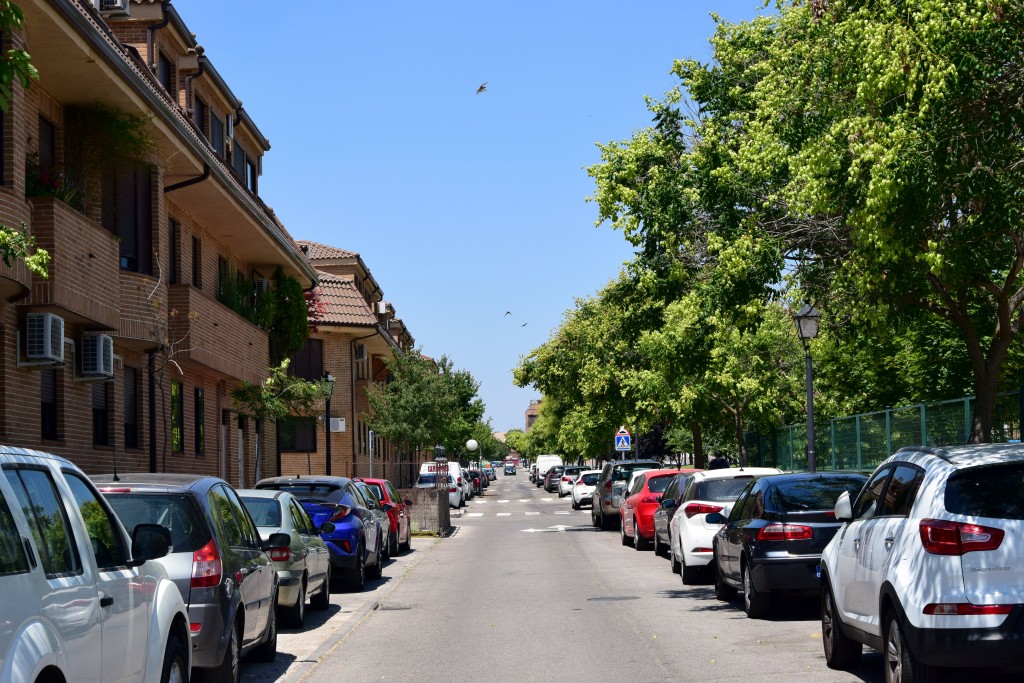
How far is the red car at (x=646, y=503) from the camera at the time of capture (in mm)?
26297

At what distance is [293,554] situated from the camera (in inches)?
533

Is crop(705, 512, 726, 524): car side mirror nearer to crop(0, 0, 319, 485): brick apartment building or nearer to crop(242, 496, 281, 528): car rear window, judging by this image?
crop(242, 496, 281, 528): car rear window

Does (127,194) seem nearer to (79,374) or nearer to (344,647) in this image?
(79,374)

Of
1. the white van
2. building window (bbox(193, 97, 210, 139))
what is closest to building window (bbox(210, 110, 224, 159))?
building window (bbox(193, 97, 210, 139))

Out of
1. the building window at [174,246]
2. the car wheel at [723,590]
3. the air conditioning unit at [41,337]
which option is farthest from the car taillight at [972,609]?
the building window at [174,246]

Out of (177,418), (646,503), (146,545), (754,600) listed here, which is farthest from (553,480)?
(146,545)

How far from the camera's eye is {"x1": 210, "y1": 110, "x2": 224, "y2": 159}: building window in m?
29.1

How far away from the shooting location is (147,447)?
22.3 meters

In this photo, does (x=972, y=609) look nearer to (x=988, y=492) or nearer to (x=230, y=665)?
(x=988, y=492)

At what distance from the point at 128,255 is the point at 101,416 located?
256 centimetres

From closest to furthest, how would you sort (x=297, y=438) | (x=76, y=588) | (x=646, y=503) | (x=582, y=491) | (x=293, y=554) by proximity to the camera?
(x=76, y=588)
(x=293, y=554)
(x=646, y=503)
(x=297, y=438)
(x=582, y=491)

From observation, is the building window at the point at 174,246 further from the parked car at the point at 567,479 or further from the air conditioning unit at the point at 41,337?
the parked car at the point at 567,479

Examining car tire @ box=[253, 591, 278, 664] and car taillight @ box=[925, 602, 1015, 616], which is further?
car tire @ box=[253, 591, 278, 664]

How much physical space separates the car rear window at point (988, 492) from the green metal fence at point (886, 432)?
391 inches
